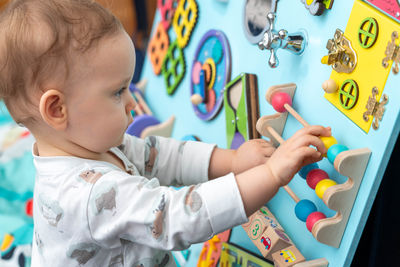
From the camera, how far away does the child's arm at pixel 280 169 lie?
511 mm

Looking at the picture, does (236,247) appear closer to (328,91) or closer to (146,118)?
(328,91)

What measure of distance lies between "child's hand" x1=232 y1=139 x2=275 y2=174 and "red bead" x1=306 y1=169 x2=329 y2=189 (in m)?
0.10

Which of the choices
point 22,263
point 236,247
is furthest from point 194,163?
point 22,263

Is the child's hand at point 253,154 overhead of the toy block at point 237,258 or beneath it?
overhead

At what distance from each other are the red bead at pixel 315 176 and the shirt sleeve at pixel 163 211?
0.32 feet

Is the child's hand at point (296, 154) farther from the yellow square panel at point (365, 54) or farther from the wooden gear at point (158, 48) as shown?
the wooden gear at point (158, 48)

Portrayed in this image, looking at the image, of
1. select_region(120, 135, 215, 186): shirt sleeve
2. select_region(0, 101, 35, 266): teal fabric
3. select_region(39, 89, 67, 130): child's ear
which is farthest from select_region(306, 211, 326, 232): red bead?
select_region(0, 101, 35, 266): teal fabric

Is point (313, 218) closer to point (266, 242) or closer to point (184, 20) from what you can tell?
point (266, 242)

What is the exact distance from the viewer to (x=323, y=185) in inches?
20.3

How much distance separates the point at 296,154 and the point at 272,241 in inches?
6.0

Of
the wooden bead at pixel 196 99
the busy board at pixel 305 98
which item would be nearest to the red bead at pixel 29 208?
the busy board at pixel 305 98

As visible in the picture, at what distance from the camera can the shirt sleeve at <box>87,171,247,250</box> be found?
516 millimetres

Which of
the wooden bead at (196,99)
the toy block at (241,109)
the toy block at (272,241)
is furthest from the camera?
the wooden bead at (196,99)

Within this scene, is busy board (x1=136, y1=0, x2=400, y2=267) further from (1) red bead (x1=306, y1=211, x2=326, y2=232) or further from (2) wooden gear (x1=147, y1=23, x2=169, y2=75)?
(2) wooden gear (x1=147, y1=23, x2=169, y2=75)
